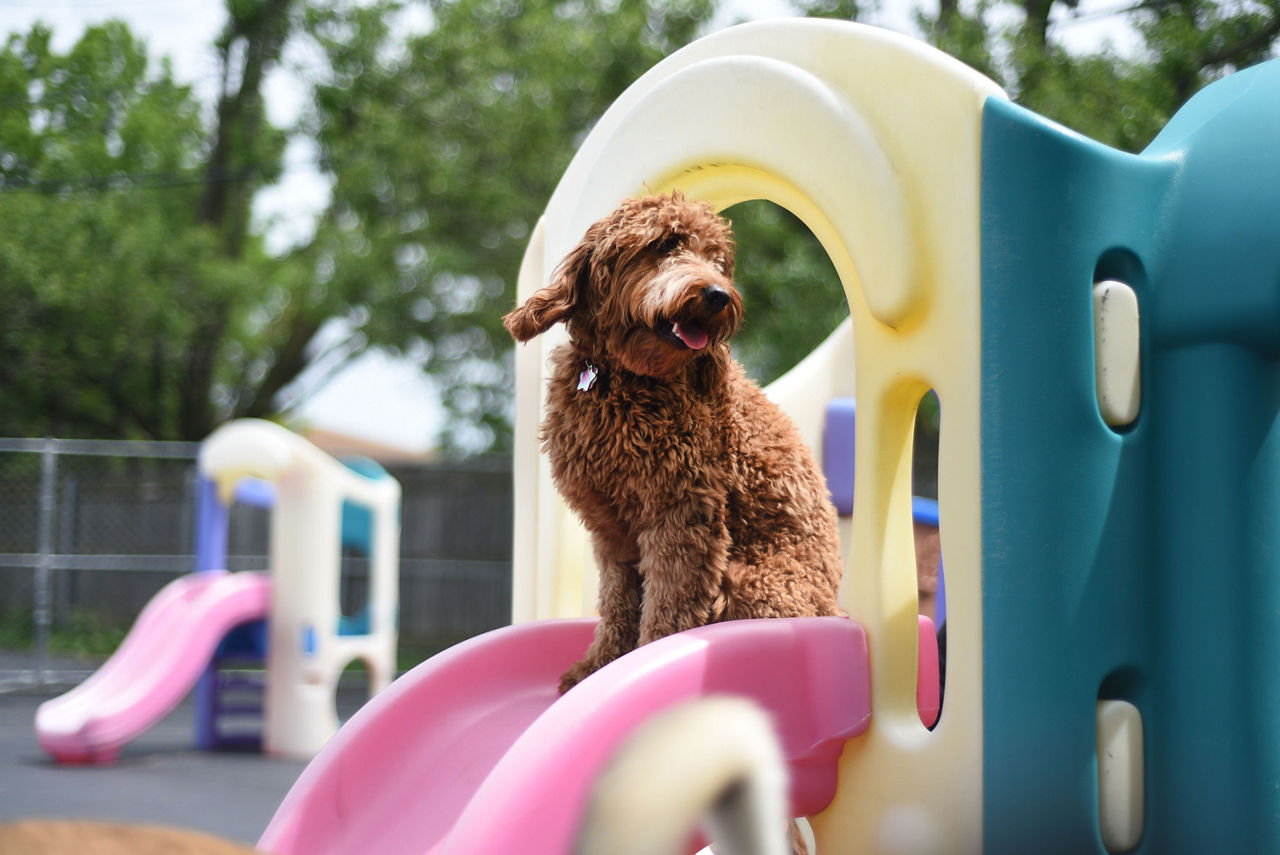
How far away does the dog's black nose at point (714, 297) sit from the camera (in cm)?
197

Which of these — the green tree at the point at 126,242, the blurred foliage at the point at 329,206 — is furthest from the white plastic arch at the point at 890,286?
the green tree at the point at 126,242

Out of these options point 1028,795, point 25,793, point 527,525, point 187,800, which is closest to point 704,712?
point 1028,795

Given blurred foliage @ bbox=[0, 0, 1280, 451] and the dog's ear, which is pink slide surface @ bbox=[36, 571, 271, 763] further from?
the dog's ear

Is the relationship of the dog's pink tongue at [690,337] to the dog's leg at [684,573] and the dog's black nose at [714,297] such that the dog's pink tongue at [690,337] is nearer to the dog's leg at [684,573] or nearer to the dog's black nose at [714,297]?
the dog's black nose at [714,297]

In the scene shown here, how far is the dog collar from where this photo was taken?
219cm

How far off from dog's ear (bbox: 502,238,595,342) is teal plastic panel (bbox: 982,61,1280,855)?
0.77 metres

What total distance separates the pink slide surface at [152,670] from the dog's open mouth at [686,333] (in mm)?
6430

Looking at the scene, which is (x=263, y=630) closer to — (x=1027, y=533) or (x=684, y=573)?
(x=684, y=573)

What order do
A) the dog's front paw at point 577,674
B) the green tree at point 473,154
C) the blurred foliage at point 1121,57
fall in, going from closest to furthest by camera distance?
the dog's front paw at point 577,674 → the blurred foliage at point 1121,57 → the green tree at point 473,154

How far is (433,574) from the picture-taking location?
12.9m

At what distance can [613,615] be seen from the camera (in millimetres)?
2271

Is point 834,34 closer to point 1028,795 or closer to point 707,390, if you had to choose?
point 707,390

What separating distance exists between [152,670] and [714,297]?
6722 mm

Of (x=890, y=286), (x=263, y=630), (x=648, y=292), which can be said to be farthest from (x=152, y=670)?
(x=890, y=286)
